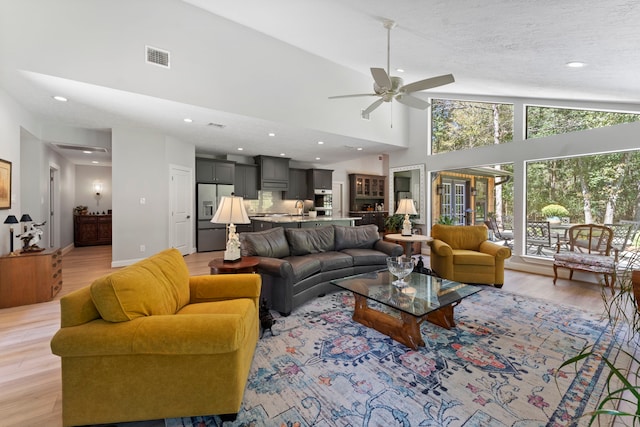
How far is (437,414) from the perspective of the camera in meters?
1.67

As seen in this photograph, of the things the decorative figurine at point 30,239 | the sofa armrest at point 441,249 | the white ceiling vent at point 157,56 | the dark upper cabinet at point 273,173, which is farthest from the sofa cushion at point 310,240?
the dark upper cabinet at point 273,173

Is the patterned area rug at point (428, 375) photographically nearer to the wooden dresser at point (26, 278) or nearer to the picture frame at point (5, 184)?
the wooden dresser at point (26, 278)

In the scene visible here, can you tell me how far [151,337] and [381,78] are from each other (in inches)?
130

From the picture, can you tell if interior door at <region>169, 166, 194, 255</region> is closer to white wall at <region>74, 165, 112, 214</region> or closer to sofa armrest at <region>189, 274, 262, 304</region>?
white wall at <region>74, 165, 112, 214</region>

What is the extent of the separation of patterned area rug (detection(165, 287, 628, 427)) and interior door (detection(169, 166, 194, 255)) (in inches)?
165

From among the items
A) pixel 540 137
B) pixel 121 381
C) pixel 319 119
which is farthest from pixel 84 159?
pixel 540 137

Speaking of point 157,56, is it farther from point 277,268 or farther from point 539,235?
point 539,235

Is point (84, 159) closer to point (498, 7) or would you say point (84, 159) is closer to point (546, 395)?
point (498, 7)

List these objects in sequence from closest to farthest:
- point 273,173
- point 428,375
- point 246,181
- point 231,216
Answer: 1. point 428,375
2. point 231,216
3. point 246,181
4. point 273,173

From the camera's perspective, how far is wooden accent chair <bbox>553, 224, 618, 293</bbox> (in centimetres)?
388

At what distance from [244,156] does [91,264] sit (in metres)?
4.33

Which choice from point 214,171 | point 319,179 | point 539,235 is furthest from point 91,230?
point 539,235

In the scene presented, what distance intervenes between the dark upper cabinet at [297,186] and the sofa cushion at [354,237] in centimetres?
433

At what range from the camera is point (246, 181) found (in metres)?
→ 7.79
